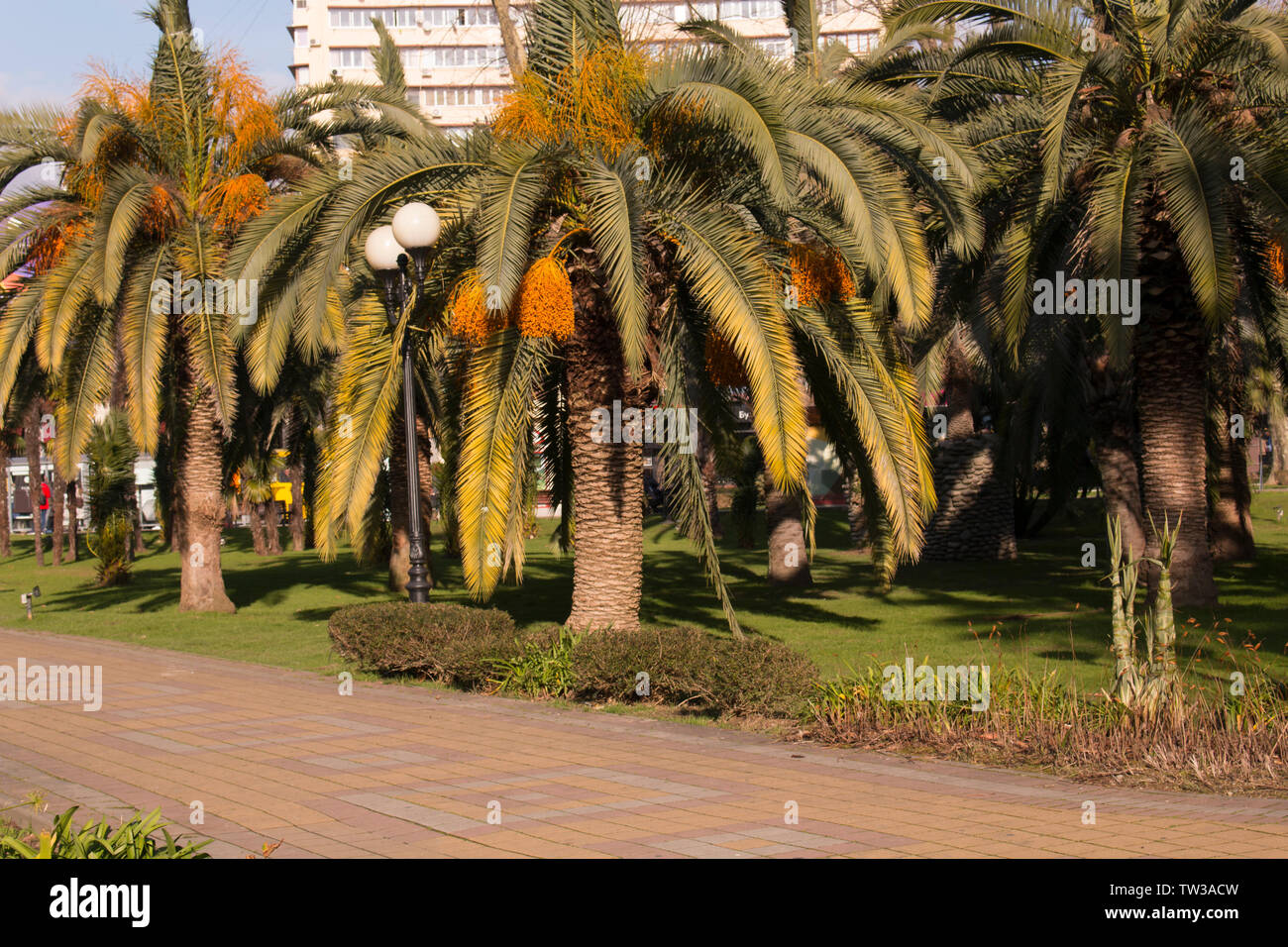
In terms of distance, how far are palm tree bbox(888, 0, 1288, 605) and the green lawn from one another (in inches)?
85.2

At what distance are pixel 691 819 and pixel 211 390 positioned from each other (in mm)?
13671

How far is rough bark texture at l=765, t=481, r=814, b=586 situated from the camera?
19.3 metres

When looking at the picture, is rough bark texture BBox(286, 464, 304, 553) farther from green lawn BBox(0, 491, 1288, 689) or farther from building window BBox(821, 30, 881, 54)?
building window BBox(821, 30, 881, 54)

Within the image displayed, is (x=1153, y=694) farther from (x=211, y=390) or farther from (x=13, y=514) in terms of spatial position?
(x=13, y=514)

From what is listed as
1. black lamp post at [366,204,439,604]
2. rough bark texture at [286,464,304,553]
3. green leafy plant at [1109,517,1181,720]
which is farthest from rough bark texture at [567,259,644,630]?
rough bark texture at [286,464,304,553]

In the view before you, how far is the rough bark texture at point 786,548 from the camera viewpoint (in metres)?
19.3

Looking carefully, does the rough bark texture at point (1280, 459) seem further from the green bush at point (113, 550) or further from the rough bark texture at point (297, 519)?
the green bush at point (113, 550)

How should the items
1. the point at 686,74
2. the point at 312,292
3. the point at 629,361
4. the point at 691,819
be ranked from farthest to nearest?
the point at 312,292, the point at 686,74, the point at 629,361, the point at 691,819

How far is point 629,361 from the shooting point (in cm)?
995

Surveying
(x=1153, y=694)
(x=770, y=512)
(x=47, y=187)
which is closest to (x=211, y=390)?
(x=47, y=187)

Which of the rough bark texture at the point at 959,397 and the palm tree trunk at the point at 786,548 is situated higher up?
the rough bark texture at the point at 959,397

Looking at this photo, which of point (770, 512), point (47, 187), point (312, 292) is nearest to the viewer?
point (312, 292)

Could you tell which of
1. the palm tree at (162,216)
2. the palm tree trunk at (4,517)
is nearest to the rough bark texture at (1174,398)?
the palm tree at (162,216)

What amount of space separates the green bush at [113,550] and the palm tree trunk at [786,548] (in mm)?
12628
